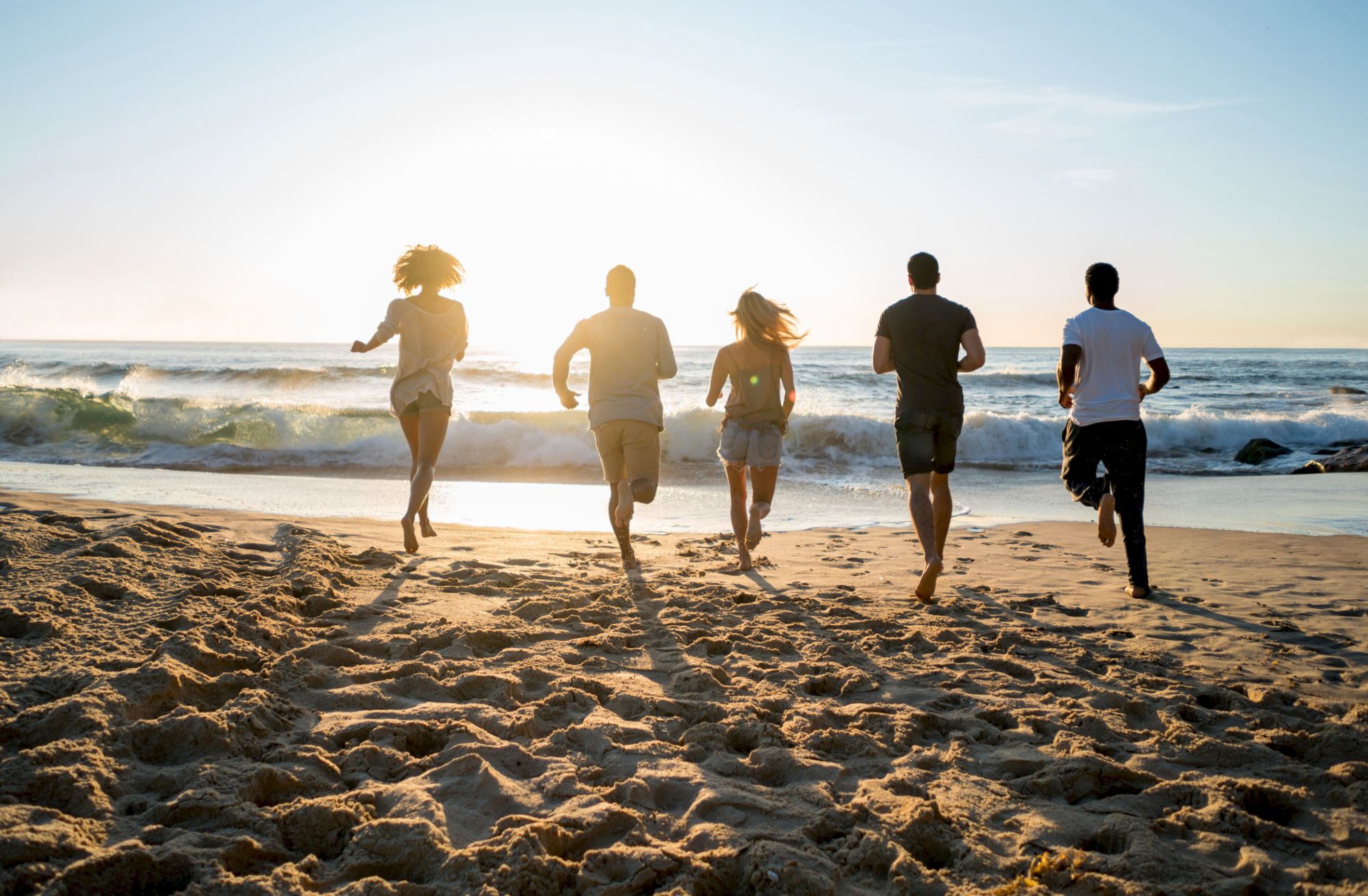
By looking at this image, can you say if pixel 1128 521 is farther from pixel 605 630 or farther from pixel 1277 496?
pixel 1277 496

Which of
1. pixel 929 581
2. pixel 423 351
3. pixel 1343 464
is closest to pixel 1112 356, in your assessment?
pixel 929 581

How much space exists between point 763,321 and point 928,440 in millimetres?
1382

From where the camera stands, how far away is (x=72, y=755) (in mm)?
2223

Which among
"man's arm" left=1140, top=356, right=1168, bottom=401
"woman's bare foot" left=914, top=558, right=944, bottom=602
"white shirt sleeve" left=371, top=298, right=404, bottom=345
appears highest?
"white shirt sleeve" left=371, top=298, right=404, bottom=345

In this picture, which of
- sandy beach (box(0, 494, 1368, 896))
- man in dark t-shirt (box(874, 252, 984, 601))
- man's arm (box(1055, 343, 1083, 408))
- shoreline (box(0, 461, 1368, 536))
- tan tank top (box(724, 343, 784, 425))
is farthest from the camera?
shoreline (box(0, 461, 1368, 536))

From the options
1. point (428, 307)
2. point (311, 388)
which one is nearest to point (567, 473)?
point (428, 307)

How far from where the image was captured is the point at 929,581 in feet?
15.4

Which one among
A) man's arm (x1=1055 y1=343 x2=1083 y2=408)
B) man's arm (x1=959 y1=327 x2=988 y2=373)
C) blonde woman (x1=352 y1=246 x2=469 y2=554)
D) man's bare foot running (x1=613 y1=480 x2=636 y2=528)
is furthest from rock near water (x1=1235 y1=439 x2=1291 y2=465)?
blonde woman (x1=352 y1=246 x2=469 y2=554)

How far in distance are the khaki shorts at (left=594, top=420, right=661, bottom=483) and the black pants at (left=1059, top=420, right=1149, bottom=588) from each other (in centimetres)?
241

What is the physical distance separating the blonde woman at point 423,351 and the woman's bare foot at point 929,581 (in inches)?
126

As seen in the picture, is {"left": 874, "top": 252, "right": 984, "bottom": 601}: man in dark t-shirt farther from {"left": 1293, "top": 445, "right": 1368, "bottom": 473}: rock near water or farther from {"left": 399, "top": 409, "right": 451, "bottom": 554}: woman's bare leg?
{"left": 1293, "top": 445, "right": 1368, "bottom": 473}: rock near water

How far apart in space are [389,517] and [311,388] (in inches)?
844

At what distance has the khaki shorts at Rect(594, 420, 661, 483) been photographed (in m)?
5.37

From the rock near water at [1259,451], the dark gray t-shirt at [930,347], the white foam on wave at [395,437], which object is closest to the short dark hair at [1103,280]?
the dark gray t-shirt at [930,347]
